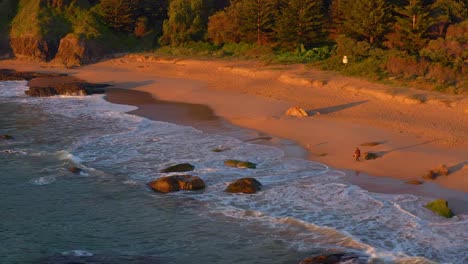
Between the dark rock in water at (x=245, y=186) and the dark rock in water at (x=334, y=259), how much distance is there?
4.49 m

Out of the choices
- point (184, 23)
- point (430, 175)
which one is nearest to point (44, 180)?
point (430, 175)

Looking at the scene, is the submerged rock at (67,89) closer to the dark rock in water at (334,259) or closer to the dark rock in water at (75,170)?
the dark rock in water at (75,170)

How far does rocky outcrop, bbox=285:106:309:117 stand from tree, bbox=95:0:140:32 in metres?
28.6

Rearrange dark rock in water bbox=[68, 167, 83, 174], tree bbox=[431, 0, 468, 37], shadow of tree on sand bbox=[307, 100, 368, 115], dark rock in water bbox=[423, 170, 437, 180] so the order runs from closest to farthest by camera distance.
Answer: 1. dark rock in water bbox=[423, 170, 437, 180]
2. dark rock in water bbox=[68, 167, 83, 174]
3. shadow of tree on sand bbox=[307, 100, 368, 115]
4. tree bbox=[431, 0, 468, 37]

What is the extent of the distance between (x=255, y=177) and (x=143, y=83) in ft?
70.1

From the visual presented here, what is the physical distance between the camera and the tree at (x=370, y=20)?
3600 cm

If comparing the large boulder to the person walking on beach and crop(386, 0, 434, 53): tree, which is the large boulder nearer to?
crop(386, 0, 434, 53): tree

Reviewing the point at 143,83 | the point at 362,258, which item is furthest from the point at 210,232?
the point at 143,83

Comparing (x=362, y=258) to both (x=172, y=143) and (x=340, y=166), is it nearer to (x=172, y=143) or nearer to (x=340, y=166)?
(x=340, y=166)

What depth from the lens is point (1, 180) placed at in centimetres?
1919

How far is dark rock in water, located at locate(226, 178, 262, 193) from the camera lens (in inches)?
671

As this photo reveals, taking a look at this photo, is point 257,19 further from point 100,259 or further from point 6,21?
point 100,259

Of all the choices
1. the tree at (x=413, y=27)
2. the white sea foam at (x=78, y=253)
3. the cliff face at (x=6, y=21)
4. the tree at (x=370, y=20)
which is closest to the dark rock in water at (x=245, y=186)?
the white sea foam at (x=78, y=253)

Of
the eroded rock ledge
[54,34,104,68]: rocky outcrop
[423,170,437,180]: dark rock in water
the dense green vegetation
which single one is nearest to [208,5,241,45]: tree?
the dense green vegetation
